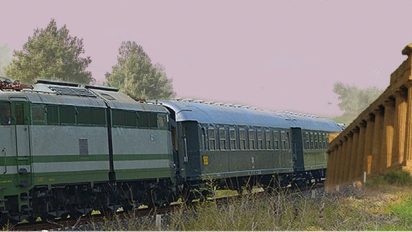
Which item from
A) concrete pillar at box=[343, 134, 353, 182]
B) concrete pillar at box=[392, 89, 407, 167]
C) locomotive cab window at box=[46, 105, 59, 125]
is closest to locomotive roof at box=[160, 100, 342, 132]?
concrete pillar at box=[343, 134, 353, 182]

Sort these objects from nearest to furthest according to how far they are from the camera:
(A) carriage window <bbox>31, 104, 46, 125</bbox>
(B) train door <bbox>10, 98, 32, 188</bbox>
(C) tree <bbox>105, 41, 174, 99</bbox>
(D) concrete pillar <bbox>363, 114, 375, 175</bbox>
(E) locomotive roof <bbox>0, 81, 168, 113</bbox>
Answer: (B) train door <bbox>10, 98, 32, 188</bbox> → (A) carriage window <bbox>31, 104, 46, 125</bbox> → (E) locomotive roof <bbox>0, 81, 168, 113</bbox> → (D) concrete pillar <bbox>363, 114, 375, 175</bbox> → (C) tree <bbox>105, 41, 174, 99</bbox>

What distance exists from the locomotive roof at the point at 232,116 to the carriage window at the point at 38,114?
8.45 metres

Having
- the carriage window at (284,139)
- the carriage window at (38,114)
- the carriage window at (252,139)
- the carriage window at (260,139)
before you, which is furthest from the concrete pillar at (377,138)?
the carriage window at (38,114)

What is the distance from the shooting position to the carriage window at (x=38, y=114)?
19.6 m

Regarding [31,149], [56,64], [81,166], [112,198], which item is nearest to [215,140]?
[112,198]

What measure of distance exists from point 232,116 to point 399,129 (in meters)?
6.77

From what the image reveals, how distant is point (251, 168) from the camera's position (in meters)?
33.1

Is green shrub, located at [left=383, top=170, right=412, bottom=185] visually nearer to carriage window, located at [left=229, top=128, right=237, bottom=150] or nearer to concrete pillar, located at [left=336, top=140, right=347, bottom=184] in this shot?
carriage window, located at [left=229, top=128, right=237, bottom=150]

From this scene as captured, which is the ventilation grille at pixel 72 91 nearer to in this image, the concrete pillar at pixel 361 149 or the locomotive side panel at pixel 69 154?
the locomotive side panel at pixel 69 154

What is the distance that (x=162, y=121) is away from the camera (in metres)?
25.8

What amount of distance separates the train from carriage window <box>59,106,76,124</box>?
29 millimetres

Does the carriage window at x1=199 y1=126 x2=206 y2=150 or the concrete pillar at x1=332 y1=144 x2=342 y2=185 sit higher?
the carriage window at x1=199 y1=126 x2=206 y2=150

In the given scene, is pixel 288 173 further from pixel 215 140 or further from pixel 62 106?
pixel 62 106

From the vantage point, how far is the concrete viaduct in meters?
28.4
